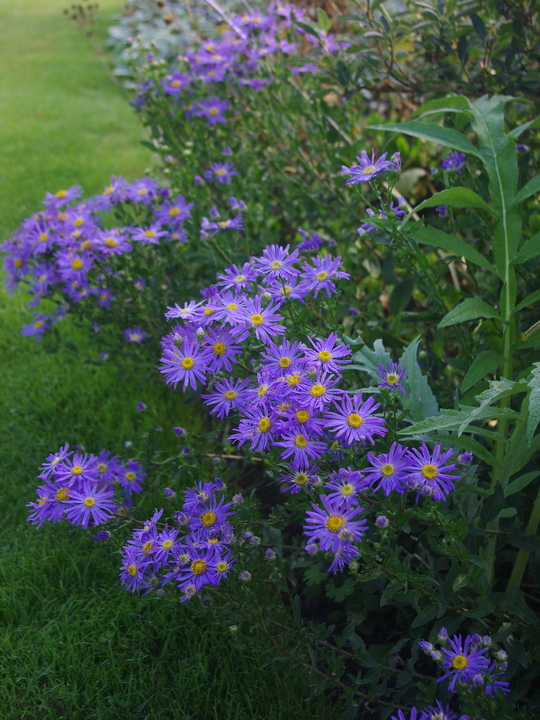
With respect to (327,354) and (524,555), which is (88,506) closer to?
(327,354)

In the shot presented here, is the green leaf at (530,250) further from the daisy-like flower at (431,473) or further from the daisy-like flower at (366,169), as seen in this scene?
the daisy-like flower at (431,473)

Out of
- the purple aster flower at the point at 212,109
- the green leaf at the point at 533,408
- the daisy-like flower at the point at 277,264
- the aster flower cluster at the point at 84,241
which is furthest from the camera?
the purple aster flower at the point at 212,109

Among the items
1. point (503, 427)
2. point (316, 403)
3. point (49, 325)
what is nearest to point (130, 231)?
point (49, 325)

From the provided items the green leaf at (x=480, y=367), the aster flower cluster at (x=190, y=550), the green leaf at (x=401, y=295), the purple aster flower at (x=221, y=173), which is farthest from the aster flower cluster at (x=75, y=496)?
the purple aster flower at (x=221, y=173)

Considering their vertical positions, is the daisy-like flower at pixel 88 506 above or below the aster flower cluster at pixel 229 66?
below

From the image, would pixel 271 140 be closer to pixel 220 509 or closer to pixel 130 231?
pixel 130 231

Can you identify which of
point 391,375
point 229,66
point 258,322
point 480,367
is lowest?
point 480,367

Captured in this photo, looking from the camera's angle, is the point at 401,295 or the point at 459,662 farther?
the point at 401,295

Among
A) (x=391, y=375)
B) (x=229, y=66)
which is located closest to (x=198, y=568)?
(x=391, y=375)
